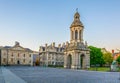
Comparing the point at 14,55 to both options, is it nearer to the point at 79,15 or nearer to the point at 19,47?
the point at 19,47

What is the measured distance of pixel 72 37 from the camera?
6888 cm

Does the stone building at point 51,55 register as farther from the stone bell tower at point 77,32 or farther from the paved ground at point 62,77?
the paved ground at point 62,77

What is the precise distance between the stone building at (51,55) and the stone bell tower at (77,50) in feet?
162

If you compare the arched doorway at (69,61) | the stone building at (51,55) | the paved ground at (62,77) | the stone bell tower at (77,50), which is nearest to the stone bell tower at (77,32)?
the stone bell tower at (77,50)

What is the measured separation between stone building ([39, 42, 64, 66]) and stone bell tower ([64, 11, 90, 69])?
49.4m

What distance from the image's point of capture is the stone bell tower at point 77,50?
2566 inches

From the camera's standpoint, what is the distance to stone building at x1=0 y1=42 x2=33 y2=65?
118m

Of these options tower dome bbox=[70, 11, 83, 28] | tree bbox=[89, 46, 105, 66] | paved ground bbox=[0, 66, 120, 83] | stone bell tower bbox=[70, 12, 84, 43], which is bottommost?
paved ground bbox=[0, 66, 120, 83]

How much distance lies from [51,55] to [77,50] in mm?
56957

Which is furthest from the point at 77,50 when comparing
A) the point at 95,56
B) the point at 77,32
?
the point at 95,56

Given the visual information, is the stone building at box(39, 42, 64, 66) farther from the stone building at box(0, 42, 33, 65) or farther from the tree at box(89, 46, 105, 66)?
the tree at box(89, 46, 105, 66)

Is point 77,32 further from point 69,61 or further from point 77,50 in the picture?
point 69,61

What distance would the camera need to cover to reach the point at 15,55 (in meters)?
122

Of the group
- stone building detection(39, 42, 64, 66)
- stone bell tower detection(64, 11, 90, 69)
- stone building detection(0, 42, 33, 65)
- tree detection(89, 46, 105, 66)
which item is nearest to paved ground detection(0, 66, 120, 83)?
stone bell tower detection(64, 11, 90, 69)
